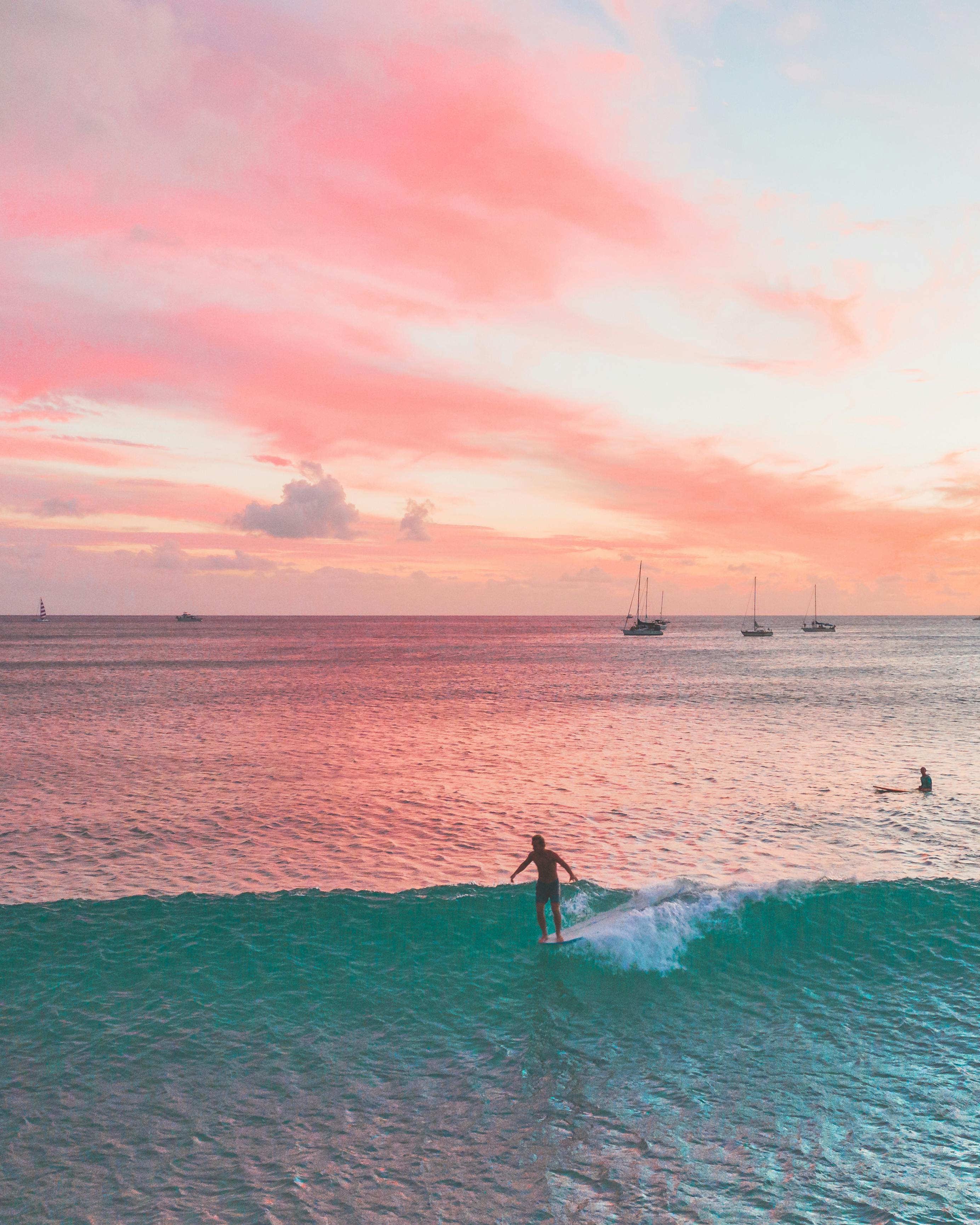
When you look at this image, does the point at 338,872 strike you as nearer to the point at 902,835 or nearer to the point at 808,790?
the point at 902,835

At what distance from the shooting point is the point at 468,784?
3859 centimetres

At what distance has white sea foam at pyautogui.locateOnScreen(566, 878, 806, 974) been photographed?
17391 mm

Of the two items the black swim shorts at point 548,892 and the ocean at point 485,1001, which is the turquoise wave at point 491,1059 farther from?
the black swim shorts at point 548,892

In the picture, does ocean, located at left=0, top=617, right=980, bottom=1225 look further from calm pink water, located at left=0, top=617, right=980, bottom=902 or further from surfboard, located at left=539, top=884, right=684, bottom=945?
calm pink water, located at left=0, top=617, right=980, bottom=902

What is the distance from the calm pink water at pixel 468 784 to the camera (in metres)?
24.8

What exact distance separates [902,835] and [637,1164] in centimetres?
2148

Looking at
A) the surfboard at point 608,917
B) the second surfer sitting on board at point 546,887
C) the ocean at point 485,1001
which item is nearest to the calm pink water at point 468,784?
the ocean at point 485,1001

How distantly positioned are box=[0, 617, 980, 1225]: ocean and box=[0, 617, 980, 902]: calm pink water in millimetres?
302

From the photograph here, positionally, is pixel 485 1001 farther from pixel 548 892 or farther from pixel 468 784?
pixel 468 784

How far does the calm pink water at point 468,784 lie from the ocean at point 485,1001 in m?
0.30

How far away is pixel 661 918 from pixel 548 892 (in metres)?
3.01

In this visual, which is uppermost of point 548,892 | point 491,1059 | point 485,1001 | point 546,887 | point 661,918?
point 546,887

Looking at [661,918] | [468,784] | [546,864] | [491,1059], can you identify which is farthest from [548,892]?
[468,784]

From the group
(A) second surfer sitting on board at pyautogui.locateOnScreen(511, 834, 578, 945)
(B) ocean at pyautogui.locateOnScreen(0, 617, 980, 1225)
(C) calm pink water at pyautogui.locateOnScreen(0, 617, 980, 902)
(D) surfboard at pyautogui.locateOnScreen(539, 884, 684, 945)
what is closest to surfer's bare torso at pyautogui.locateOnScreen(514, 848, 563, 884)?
(A) second surfer sitting on board at pyautogui.locateOnScreen(511, 834, 578, 945)
